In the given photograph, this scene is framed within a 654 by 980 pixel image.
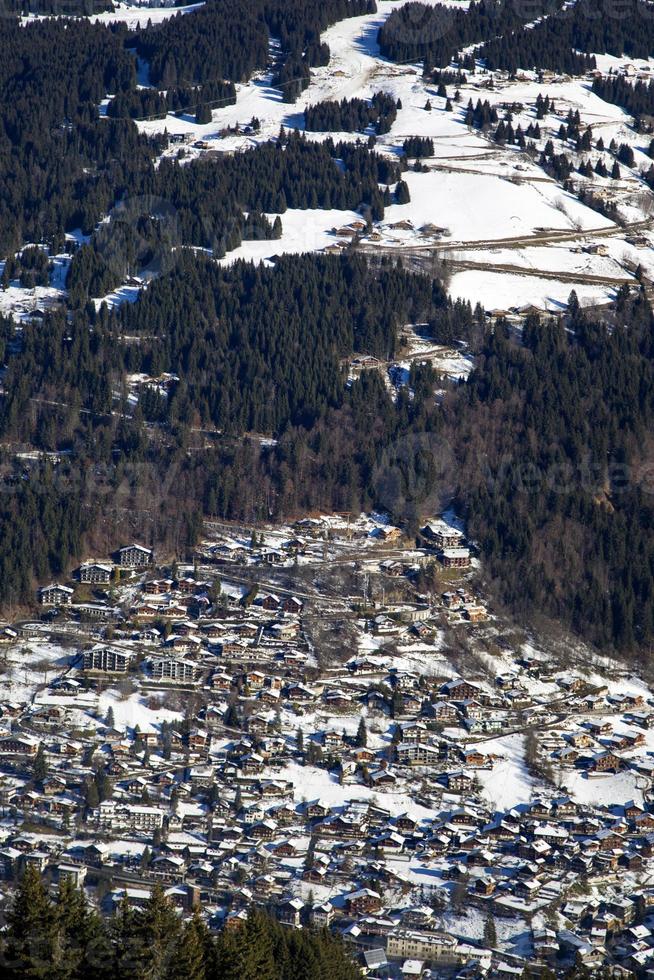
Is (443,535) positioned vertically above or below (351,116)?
below

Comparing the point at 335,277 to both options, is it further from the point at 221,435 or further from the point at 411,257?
the point at 221,435

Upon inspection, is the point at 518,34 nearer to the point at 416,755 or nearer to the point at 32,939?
the point at 416,755

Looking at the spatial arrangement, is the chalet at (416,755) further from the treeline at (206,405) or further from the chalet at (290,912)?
the treeline at (206,405)

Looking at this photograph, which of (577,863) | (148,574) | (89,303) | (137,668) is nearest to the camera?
(577,863)

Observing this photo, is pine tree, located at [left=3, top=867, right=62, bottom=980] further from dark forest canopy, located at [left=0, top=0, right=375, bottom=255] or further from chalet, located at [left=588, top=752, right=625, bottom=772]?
dark forest canopy, located at [left=0, top=0, right=375, bottom=255]

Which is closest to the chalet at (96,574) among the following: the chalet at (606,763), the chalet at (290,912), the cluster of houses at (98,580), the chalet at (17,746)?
the cluster of houses at (98,580)

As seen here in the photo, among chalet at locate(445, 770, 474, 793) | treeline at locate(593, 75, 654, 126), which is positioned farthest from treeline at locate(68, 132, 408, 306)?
chalet at locate(445, 770, 474, 793)

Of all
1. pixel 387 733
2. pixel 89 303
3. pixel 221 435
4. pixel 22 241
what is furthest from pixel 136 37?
pixel 387 733

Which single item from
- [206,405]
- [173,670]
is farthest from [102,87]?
[173,670]
